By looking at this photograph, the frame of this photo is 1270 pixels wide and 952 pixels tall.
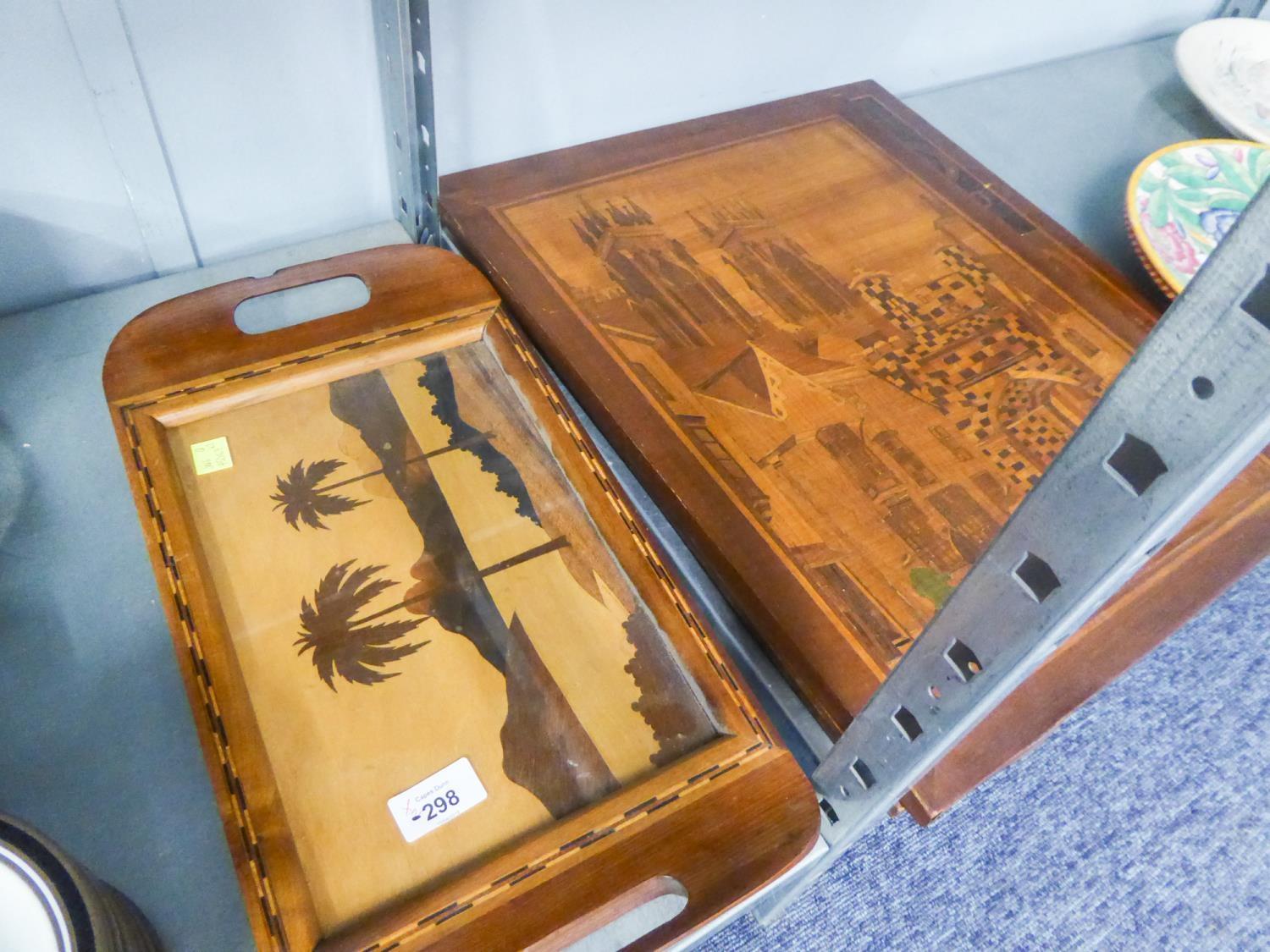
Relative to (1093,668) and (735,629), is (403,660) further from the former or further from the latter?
(1093,668)

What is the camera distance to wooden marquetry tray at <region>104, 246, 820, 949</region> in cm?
40

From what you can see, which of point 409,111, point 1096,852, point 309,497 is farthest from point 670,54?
point 1096,852

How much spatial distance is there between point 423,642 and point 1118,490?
0.36m

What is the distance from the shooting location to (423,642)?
474mm

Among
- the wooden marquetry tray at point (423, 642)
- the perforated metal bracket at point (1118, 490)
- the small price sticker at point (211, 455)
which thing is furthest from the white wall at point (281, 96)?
the perforated metal bracket at point (1118, 490)

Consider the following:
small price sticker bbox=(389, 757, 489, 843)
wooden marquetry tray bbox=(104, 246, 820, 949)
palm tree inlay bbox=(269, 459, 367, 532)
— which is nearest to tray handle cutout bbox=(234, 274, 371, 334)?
wooden marquetry tray bbox=(104, 246, 820, 949)

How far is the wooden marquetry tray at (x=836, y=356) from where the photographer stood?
1.67 ft

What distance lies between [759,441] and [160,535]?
36 cm

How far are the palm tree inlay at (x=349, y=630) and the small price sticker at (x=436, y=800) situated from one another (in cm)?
6

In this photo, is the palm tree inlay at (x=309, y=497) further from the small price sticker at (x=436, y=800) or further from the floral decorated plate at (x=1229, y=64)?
the floral decorated plate at (x=1229, y=64)

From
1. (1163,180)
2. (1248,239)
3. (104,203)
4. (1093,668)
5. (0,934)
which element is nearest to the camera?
(1248,239)

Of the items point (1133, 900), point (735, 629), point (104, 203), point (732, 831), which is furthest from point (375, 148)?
point (1133, 900)

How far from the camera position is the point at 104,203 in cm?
63

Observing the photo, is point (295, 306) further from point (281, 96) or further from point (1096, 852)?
point (1096, 852)
